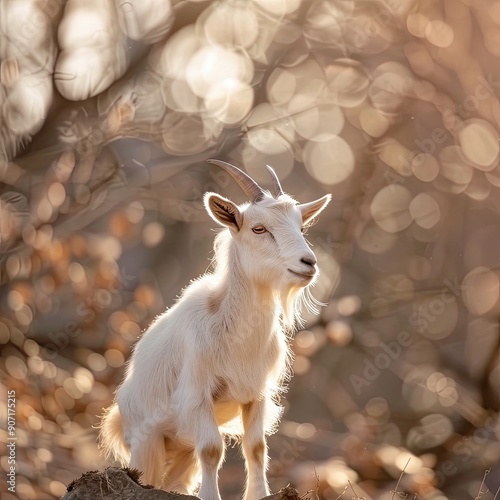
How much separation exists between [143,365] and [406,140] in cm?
817

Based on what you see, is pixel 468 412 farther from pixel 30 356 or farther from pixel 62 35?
pixel 62 35

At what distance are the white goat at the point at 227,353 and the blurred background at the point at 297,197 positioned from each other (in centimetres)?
386

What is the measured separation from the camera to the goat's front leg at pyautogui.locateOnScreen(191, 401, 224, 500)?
5.89m

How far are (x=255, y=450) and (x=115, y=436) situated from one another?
3.98 ft

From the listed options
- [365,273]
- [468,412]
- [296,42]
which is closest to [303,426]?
[468,412]

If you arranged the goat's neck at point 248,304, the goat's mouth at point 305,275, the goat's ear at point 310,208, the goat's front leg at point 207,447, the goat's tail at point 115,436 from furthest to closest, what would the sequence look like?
1. the goat's tail at point 115,436
2. the goat's ear at point 310,208
3. the goat's neck at point 248,304
4. the goat's mouth at point 305,275
5. the goat's front leg at point 207,447

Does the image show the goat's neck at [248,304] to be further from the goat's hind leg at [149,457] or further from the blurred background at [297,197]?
the blurred background at [297,197]

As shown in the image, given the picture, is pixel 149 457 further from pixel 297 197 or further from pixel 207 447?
pixel 297 197

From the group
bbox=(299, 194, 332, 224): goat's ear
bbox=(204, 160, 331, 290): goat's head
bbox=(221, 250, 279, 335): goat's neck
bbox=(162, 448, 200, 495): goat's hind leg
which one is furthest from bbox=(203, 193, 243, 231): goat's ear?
bbox=(162, 448, 200, 495): goat's hind leg

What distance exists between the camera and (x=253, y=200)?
6.41 metres

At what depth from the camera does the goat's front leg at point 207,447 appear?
589 cm

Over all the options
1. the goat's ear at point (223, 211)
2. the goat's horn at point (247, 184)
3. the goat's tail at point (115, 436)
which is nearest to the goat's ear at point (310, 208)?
the goat's horn at point (247, 184)

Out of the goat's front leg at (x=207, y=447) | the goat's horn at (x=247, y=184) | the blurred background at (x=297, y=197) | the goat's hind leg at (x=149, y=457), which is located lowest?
the blurred background at (x=297, y=197)

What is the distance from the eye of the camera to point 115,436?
6.88 meters
